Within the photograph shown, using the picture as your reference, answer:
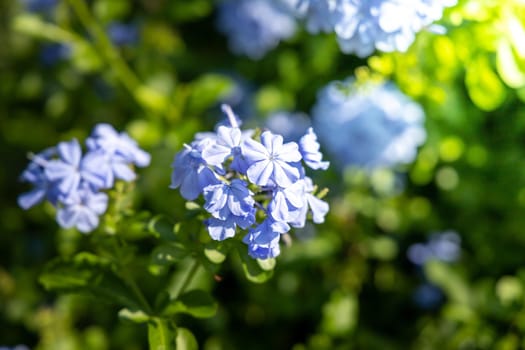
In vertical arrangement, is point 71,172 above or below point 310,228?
below

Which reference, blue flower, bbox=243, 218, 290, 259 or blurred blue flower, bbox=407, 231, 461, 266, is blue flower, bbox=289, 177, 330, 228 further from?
blurred blue flower, bbox=407, 231, 461, 266

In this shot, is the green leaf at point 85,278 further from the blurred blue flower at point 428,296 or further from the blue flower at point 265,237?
the blurred blue flower at point 428,296

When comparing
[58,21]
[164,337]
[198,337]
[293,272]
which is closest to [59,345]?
[198,337]

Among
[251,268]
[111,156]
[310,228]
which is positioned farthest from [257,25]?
[251,268]

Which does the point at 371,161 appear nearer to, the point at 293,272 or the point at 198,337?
the point at 293,272

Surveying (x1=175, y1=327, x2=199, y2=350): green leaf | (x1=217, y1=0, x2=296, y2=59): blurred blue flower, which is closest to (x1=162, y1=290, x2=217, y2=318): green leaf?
(x1=175, y1=327, x2=199, y2=350): green leaf

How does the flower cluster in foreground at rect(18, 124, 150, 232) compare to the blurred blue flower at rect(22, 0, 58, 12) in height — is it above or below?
below

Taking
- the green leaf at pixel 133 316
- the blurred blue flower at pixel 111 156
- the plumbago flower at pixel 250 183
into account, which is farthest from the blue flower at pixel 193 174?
the green leaf at pixel 133 316

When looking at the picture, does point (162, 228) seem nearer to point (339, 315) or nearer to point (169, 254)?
point (169, 254)
